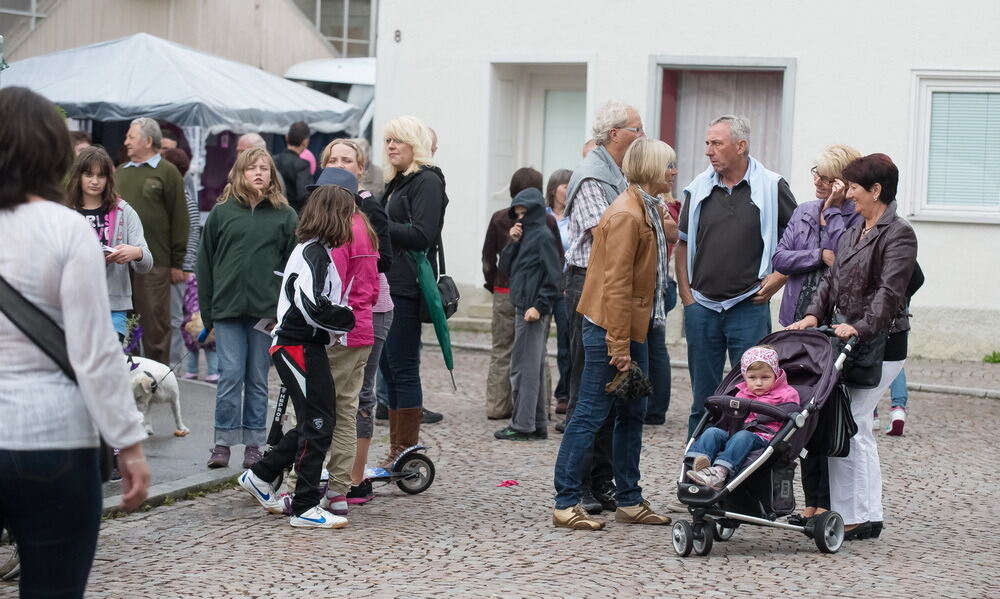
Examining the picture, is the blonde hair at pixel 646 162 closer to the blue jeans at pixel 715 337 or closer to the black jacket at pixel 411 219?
the blue jeans at pixel 715 337

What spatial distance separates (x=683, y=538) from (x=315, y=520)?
1816 mm

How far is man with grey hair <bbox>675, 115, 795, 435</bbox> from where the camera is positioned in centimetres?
765

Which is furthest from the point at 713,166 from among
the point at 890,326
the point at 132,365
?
the point at 132,365

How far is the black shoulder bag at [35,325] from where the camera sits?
3553mm

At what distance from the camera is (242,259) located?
8.23 m

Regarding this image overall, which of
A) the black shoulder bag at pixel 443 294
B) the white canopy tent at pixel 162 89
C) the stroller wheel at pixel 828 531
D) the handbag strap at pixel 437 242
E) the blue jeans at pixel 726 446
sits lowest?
the stroller wheel at pixel 828 531

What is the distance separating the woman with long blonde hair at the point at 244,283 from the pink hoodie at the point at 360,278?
1.21 meters

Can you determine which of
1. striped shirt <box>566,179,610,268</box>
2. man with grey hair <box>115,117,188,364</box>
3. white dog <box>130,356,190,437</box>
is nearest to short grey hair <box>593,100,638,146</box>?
striped shirt <box>566,179,610,268</box>

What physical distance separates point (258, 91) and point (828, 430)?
43.9ft

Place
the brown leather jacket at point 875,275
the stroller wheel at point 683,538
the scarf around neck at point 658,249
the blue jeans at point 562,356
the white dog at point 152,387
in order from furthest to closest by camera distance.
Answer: the blue jeans at point 562,356 < the white dog at point 152,387 < the scarf around neck at point 658,249 < the brown leather jacket at point 875,275 < the stroller wheel at point 683,538

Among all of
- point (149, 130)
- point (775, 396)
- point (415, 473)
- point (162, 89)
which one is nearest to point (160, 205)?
point (149, 130)

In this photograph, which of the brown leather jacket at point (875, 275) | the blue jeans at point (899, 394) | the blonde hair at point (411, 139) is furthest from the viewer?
the blue jeans at point (899, 394)

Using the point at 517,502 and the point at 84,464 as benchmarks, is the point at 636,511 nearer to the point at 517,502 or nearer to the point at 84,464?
the point at 517,502

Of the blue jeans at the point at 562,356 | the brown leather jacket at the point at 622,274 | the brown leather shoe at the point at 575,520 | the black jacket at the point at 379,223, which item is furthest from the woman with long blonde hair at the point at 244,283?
the blue jeans at the point at 562,356
